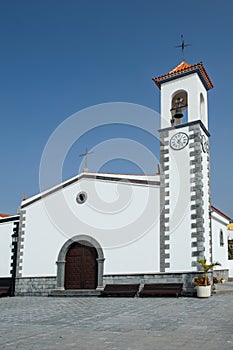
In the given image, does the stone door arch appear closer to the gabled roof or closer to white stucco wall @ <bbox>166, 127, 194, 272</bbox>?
the gabled roof

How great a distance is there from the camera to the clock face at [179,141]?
1588cm

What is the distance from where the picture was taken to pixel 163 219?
15414 millimetres

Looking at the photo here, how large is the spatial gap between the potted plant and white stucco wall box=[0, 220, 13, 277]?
10153 mm

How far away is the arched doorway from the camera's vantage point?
16891mm

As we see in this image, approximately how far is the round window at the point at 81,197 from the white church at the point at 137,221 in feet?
0.15

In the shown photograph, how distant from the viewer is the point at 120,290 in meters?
15.4

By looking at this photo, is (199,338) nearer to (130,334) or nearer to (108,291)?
(130,334)

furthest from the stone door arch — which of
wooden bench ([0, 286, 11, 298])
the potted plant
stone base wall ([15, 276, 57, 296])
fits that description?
the potted plant

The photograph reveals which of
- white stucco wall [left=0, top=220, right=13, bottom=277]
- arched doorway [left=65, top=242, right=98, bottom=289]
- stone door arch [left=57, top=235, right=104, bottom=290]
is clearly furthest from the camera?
white stucco wall [left=0, top=220, right=13, bottom=277]

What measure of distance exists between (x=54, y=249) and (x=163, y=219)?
5658 millimetres

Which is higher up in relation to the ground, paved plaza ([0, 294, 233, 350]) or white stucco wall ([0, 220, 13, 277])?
white stucco wall ([0, 220, 13, 277])

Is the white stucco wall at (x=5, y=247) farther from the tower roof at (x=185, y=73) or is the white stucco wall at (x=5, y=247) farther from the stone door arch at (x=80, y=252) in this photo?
the tower roof at (x=185, y=73)

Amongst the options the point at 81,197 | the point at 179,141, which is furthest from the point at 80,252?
the point at 179,141

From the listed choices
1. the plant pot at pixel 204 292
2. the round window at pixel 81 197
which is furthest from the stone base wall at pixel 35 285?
the plant pot at pixel 204 292
